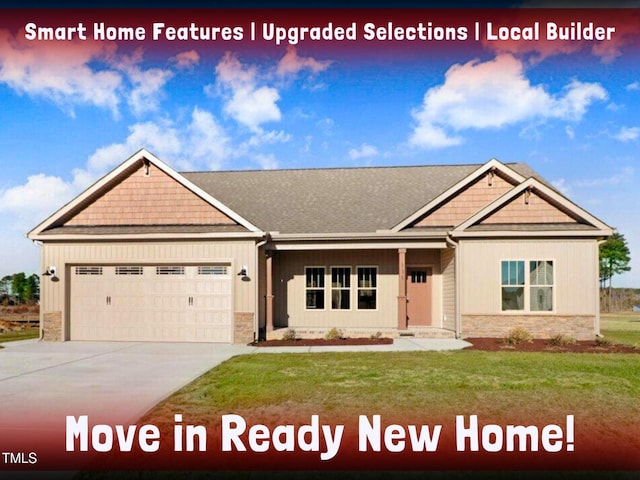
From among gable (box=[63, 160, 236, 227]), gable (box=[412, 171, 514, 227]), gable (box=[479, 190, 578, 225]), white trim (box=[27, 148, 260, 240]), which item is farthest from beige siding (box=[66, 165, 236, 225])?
gable (box=[479, 190, 578, 225])

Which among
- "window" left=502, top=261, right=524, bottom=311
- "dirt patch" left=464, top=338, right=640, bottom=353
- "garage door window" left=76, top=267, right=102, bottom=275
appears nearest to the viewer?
"dirt patch" left=464, top=338, right=640, bottom=353

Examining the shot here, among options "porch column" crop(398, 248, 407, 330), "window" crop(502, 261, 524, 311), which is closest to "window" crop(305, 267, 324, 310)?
"porch column" crop(398, 248, 407, 330)

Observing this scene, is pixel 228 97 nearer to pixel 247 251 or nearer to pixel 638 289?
pixel 247 251

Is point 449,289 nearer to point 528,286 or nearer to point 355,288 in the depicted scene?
point 528,286

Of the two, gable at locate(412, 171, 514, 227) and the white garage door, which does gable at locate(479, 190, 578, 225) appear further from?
the white garage door

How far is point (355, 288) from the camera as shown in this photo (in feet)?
60.5

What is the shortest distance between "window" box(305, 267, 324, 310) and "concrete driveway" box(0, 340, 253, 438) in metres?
4.29

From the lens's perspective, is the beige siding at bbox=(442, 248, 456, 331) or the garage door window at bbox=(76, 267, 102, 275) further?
the beige siding at bbox=(442, 248, 456, 331)

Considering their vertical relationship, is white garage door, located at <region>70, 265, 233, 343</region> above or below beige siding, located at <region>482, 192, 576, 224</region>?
below

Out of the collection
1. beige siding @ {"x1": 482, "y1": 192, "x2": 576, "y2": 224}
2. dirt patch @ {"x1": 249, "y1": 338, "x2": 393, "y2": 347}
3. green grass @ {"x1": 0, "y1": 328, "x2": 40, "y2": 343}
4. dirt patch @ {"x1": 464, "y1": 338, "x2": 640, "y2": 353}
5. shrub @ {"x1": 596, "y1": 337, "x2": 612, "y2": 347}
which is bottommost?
green grass @ {"x1": 0, "y1": 328, "x2": 40, "y2": 343}

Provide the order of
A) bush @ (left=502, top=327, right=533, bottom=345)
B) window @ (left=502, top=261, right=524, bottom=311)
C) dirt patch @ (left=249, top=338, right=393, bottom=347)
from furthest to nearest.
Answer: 1. window @ (left=502, top=261, right=524, bottom=311)
2. dirt patch @ (left=249, top=338, right=393, bottom=347)
3. bush @ (left=502, top=327, right=533, bottom=345)

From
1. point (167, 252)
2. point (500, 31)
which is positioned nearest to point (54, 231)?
point (167, 252)

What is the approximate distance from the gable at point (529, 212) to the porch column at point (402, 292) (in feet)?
9.16

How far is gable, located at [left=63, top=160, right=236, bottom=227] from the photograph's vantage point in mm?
16438
